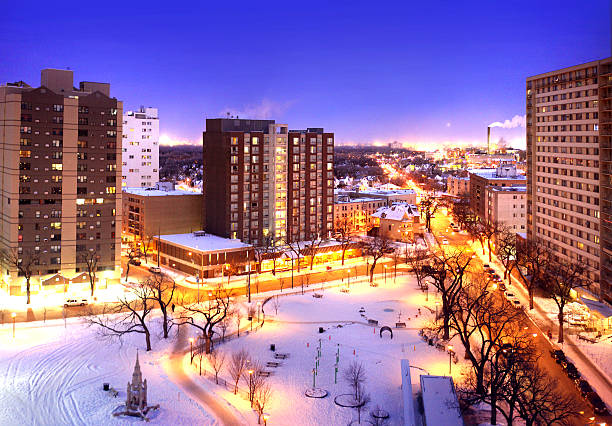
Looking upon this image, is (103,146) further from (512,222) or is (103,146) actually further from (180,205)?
(512,222)

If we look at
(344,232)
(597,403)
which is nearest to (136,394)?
(597,403)

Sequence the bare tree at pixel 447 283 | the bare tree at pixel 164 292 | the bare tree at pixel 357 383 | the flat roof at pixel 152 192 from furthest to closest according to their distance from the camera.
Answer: the flat roof at pixel 152 192 → the bare tree at pixel 447 283 → the bare tree at pixel 164 292 → the bare tree at pixel 357 383

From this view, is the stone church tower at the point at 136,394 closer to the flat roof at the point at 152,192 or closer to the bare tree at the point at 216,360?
the bare tree at the point at 216,360

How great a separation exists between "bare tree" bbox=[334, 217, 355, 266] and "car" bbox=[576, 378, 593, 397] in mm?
45094

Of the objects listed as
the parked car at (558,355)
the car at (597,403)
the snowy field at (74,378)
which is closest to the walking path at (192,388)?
the snowy field at (74,378)

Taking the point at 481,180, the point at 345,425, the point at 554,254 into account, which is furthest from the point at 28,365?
the point at 481,180

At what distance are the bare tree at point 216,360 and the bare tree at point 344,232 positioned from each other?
3905 centimetres

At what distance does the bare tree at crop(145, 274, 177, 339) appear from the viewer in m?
45.3

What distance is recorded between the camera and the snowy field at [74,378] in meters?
32.1

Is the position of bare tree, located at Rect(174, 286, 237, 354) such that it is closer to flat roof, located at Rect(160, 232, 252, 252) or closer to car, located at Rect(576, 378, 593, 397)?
flat roof, located at Rect(160, 232, 252, 252)

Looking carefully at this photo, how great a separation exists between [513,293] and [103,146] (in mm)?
50923

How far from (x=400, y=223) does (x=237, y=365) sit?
6473cm

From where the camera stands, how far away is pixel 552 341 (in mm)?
44750

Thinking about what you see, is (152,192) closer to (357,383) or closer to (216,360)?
(216,360)
